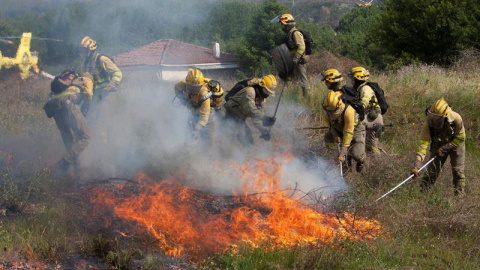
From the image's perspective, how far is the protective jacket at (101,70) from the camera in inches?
367

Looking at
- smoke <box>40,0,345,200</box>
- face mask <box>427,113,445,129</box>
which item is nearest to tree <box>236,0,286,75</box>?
smoke <box>40,0,345,200</box>

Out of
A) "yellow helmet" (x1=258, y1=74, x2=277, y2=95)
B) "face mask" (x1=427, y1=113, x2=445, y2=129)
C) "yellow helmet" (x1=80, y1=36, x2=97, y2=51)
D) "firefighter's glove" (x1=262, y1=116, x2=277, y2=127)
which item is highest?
"yellow helmet" (x1=80, y1=36, x2=97, y2=51)

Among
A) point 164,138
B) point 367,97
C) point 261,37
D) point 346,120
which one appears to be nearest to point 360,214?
point 346,120

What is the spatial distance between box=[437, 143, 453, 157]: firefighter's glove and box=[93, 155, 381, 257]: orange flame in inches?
67.3

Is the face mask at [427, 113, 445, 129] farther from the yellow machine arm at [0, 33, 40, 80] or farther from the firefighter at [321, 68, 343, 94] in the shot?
the yellow machine arm at [0, 33, 40, 80]

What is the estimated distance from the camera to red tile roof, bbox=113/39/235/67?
20.9 metres

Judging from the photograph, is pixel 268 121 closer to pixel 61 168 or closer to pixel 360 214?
pixel 360 214

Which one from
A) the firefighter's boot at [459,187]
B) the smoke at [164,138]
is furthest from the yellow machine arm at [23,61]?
the firefighter's boot at [459,187]

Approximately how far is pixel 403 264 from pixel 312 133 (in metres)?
4.95

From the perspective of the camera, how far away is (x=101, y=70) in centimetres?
939

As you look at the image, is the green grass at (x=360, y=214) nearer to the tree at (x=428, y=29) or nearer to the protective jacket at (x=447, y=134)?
the protective jacket at (x=447, y=134)

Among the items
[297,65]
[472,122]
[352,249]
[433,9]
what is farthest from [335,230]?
[433,9]

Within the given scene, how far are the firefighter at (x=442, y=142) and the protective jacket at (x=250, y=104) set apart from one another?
2.60 meters

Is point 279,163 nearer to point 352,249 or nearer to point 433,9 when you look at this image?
point 352,249
